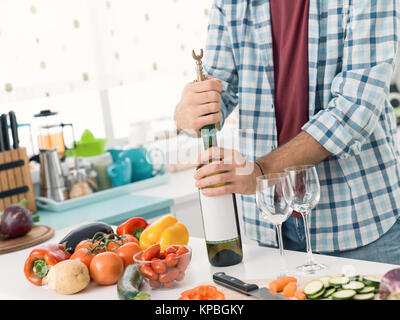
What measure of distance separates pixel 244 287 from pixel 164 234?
33 cm

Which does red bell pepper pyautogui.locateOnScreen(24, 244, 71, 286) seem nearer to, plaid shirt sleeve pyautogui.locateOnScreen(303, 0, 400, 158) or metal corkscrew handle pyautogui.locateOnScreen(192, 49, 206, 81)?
metal corkscrew handle pyautogui.locateOnScreen(192, 49, 206, 81)

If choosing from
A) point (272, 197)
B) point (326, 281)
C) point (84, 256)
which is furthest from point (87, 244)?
point (326, 281)

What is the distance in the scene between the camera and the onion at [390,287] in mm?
867

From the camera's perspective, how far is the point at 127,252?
48.0 inches

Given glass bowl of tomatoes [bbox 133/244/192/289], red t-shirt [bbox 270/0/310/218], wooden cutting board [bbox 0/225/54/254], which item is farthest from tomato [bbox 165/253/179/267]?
wooden cutting board [bbox 0/225/54/254]

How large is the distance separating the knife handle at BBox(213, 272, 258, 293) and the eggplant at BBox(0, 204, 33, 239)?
988mm

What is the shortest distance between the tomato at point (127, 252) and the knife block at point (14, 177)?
127cm

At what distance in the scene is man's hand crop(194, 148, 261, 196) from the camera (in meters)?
1.20

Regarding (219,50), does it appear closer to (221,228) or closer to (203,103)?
(203,103)

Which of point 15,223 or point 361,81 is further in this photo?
point 15,223

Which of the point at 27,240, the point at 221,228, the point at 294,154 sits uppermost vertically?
the point at 294,154

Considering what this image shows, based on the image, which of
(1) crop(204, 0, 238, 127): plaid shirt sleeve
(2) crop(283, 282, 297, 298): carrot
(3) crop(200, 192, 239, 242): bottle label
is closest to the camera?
(2) crop(283, 282, 297, 298): carrot
